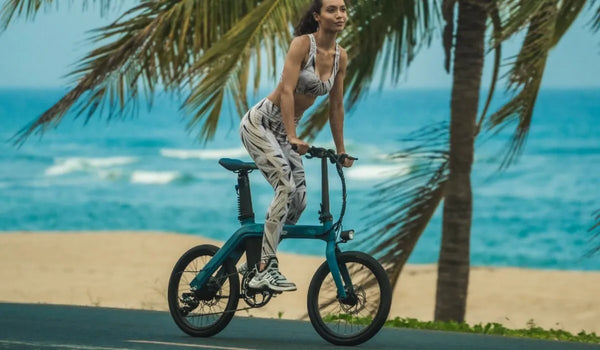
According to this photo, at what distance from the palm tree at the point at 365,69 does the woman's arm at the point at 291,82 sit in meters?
3.06

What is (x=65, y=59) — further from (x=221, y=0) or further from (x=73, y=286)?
(x=221, y=0)

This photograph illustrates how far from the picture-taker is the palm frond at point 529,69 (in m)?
9.06

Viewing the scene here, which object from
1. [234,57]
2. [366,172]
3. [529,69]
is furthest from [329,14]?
[366,172]

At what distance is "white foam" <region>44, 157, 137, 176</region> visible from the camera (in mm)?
56044

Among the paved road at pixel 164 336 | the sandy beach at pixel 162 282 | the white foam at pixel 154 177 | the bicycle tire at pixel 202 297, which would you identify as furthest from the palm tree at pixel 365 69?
the white foam at pixel 154 177

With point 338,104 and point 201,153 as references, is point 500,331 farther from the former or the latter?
point 201,153

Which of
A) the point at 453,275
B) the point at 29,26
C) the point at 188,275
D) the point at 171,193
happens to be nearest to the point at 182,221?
the point at 171,193

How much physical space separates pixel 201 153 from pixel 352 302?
5088 centimetres

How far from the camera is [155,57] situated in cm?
1116

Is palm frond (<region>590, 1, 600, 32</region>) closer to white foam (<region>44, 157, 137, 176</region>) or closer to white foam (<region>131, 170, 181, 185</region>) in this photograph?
white foam (<region>131, 170, 181, 185</region>)

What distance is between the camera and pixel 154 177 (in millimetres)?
53719

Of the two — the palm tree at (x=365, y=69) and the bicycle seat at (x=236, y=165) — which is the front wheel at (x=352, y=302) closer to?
the bicycle seat at (x=236, y=165)

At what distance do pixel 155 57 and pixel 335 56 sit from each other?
14.7ft

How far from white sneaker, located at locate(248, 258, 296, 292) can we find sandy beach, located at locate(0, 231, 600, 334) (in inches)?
510
